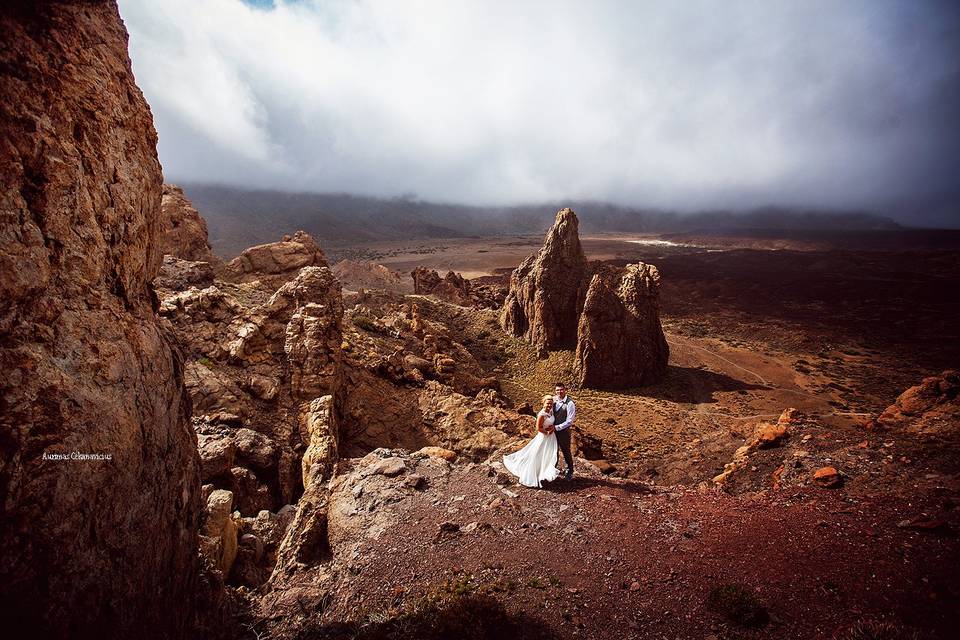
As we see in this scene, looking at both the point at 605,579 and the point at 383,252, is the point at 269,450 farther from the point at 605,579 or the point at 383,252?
the point at 383,252

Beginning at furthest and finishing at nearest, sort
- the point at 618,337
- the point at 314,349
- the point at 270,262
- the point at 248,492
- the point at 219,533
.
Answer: the point at 270,262 → the point at 618,337 → the point at 314,349 → the point at 248,492 → the point at 219,533

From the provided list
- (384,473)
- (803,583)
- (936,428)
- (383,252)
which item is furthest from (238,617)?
(383,252)

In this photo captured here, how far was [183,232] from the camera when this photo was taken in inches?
Answer: 865

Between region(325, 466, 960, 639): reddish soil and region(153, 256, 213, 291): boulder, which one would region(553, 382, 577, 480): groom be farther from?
region(153, 256, 213, 291): boulder

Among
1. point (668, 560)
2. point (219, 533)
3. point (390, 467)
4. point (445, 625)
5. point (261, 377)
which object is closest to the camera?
point (445, 625)

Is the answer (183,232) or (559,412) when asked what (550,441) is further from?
(183,232)

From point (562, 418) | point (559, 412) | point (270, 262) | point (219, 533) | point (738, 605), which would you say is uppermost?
point (270, 262)

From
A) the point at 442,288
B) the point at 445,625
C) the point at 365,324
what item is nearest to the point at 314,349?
the point at 365,324

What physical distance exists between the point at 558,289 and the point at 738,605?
79.3 feet

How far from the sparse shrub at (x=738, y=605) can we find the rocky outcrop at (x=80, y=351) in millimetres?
5959

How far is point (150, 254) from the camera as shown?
13.9 ft

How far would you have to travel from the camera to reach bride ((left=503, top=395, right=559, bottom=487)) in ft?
25.1

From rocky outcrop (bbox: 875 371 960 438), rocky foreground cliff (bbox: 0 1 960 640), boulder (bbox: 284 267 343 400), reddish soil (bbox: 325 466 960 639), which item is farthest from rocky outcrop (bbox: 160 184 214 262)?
rocky outcrop (bbox: 875 371 960 438)

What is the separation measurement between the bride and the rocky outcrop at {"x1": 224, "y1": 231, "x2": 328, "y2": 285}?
19.1 m
